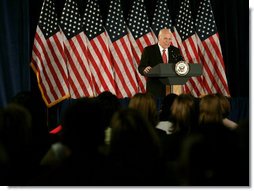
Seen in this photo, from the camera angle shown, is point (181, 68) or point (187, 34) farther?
point (187, 34)

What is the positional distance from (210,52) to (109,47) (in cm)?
157

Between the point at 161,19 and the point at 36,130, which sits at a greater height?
the point at 161,19

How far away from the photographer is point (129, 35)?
766 centimetres

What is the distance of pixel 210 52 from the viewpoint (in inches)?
305

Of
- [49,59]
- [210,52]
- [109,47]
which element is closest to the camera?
[49,59]

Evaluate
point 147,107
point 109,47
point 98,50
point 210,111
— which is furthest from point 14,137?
point 109,47

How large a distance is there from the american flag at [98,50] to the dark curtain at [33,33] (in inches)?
17.7

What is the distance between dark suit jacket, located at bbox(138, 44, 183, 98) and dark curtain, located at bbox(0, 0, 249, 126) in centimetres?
178

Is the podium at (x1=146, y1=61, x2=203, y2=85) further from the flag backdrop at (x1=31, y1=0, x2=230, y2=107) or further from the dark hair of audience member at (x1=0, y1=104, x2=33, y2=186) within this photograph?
the dark hair of audience member at (x1=0, y1=104, x2=33, y2=186)

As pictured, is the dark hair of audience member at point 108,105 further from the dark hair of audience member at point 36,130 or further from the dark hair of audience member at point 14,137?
the dark hair of audience member at point 14,137

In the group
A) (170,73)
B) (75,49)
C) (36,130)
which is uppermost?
(75,49)

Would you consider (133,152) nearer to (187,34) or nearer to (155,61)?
(155,61)

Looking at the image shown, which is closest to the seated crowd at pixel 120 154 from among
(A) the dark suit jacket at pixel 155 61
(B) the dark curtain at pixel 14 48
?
(A) the dark suit jacket at pixel 155 61

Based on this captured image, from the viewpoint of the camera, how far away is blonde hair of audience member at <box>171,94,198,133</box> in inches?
124
